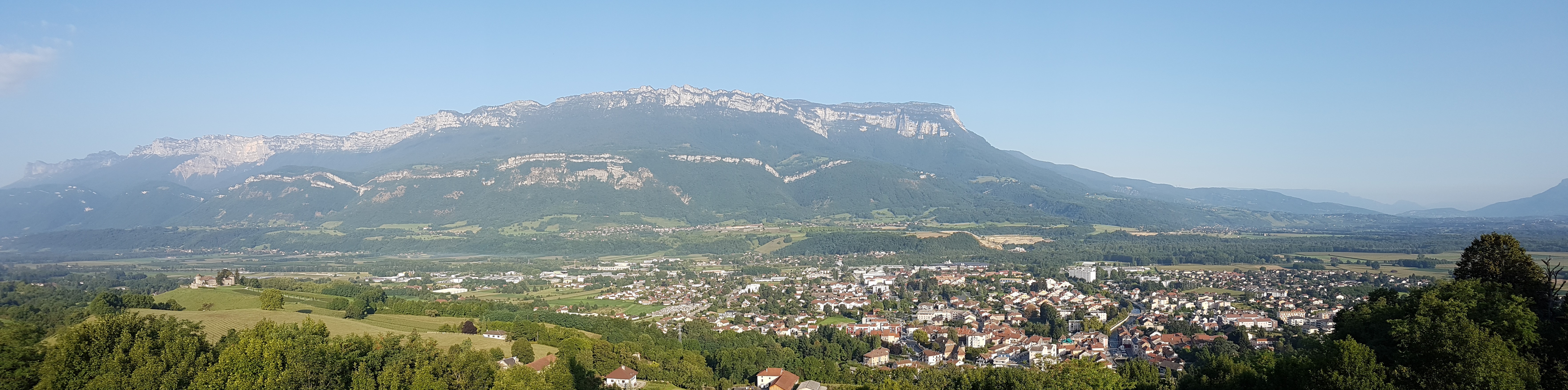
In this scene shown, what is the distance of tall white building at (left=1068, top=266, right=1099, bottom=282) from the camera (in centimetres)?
7462

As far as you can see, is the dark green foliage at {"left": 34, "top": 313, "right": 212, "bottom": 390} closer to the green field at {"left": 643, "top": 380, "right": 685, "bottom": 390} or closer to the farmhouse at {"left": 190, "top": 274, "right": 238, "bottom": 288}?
the green field at {"left": 643, "top": 380, "right": 685, "bottom": 390}

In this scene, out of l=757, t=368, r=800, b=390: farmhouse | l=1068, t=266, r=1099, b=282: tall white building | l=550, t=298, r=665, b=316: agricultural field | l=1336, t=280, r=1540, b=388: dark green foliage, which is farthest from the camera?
l=1068, t=266, r=1099, b=282: tall white building

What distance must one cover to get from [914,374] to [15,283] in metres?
60.8

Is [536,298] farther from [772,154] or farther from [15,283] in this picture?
[772,154]

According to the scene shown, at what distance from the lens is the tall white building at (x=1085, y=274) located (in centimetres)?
7462

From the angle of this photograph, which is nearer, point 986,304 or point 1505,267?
point 1505,267

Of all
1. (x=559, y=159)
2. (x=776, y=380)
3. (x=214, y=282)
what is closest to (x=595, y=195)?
(x=559, y=159)

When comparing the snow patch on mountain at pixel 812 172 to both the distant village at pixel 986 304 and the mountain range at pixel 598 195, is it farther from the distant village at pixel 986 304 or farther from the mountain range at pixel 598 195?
the distant village at pixel 986 304

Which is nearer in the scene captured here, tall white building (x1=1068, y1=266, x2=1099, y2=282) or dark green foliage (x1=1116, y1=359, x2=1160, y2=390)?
dark green foliage (x1=1116, y1=359, x2=1160, y2=390)

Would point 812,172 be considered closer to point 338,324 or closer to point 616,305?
point 616,305

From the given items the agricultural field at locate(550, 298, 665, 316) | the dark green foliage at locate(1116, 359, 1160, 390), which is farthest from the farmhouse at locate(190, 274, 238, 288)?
the dark green foliage at locate(1116, 359, 1160, 390)

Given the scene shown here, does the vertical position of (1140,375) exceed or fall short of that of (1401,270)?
it falls short

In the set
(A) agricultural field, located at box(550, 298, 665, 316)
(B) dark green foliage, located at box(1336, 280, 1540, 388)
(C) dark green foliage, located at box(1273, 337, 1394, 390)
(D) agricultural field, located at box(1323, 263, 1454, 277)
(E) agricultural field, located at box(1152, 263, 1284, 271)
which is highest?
(B) dark green foliage, located at box(1336, 280, 1540, 388)

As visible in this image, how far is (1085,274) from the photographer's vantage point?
76.4 meters
